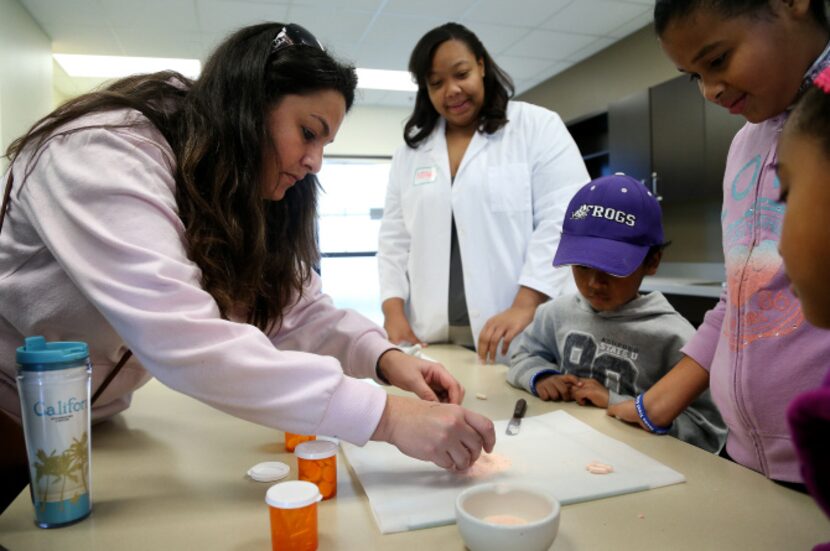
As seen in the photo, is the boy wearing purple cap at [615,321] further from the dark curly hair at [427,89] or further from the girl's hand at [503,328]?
the dark curly hair at [427,89]

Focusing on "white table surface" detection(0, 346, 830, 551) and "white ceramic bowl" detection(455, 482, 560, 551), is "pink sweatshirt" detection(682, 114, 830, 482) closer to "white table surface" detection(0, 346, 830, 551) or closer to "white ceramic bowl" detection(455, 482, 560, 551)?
"white table surface" detection(0, 346, 830, 551)

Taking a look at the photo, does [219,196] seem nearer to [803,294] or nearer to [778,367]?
[803,294]

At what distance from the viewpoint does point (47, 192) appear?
73cm

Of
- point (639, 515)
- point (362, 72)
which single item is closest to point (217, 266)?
point (639, 515)

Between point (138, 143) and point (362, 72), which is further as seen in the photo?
point (362, 72)

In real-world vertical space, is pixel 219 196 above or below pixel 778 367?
above

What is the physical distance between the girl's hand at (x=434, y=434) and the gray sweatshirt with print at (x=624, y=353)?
0.44 m

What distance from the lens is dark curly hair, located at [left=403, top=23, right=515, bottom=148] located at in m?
1.72

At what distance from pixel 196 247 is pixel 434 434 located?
0.41m

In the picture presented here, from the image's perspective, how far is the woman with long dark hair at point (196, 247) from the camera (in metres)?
0.68

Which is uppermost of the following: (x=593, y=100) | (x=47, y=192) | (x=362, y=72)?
(x=362, y=72)

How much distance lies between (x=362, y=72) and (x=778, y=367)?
4904 millimetres

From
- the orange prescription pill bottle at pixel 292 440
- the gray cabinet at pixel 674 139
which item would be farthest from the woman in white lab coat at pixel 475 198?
the gray cabinet at pixel 674 139

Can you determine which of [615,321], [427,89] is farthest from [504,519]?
[427,89]
